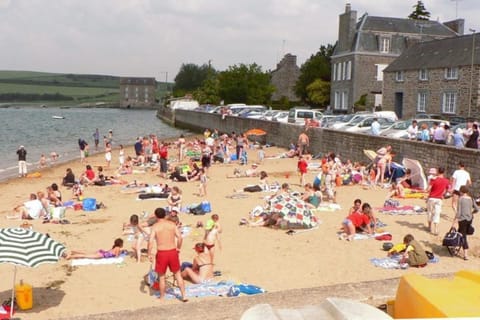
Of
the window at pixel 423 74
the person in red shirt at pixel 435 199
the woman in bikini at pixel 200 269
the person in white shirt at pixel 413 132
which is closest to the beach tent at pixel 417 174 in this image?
the person in red shirt at pixel 435 199

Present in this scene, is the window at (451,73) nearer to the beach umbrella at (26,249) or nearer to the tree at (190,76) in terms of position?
the beach umbrella at (26,249)

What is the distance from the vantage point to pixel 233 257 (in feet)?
37.7

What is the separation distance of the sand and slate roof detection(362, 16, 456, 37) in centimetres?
3609

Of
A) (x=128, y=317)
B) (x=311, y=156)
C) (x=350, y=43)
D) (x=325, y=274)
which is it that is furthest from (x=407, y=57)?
(x=128, y=317)

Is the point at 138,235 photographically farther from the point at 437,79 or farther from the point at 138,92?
the point at 138,92

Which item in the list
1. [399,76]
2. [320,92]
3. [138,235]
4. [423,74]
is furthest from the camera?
[320,92]

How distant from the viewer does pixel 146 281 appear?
385 inches

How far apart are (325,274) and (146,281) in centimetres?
325

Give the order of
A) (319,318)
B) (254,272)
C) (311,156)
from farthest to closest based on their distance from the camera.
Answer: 1. (311,156)
2. (254,272)
3. (319,318)

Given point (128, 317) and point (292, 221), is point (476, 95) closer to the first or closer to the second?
point (292, 221)

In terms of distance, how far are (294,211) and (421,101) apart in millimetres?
28438

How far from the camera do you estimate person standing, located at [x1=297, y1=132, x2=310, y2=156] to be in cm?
2850

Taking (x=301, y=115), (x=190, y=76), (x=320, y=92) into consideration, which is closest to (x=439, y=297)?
(x=301, y=115)

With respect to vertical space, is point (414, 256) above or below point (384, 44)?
below
